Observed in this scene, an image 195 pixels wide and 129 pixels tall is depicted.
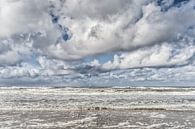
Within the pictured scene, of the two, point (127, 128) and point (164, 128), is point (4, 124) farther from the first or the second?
point (164, 128)

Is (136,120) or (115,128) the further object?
(136,120)

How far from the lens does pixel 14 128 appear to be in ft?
87.6

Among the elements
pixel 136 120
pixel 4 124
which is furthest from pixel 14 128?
pixel 136 120

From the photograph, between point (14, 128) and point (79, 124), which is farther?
point (79, 124)

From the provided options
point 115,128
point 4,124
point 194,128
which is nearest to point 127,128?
point 115,128

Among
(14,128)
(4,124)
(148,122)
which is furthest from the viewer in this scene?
(148,122)

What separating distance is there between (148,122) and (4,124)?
40.0ft

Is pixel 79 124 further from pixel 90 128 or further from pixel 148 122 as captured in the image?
pixel 148 122

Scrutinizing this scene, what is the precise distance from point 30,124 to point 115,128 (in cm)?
710

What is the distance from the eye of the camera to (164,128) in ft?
89.5

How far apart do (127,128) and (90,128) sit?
2863 millimetres

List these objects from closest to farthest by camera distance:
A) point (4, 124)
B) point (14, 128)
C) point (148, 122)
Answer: point (14, 128)
point (4, 124)
point (148, 122)

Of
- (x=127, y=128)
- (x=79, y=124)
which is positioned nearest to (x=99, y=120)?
(x=79, y=124)

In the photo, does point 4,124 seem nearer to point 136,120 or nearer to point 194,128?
point 136,120
